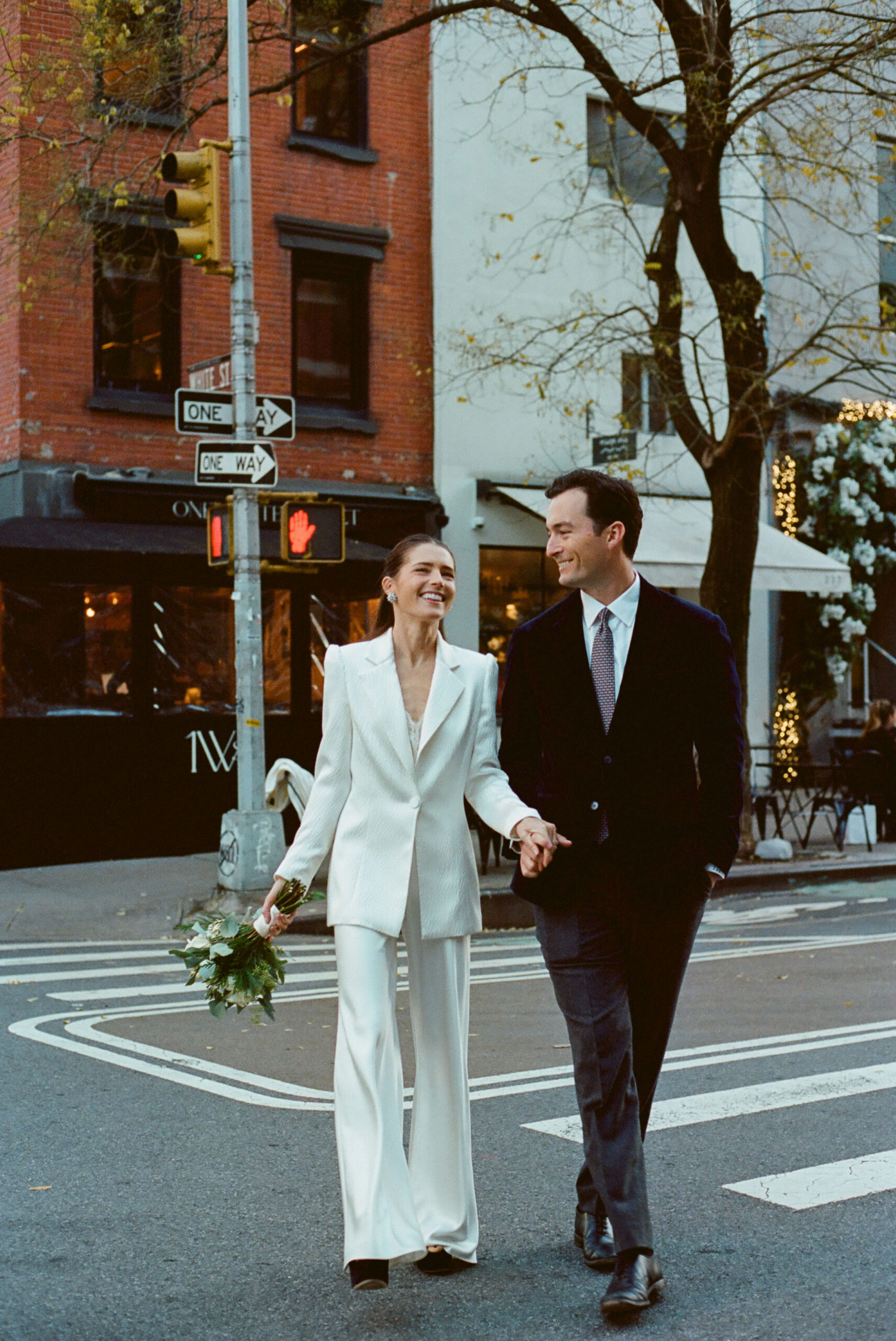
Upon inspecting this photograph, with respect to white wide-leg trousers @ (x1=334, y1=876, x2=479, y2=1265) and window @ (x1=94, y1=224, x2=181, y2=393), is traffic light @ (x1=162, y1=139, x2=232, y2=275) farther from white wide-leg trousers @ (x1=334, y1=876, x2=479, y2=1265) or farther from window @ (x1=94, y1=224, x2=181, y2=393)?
white wide-leg trousers @ (x1=334, y1=876, x2=479, y2=1265)

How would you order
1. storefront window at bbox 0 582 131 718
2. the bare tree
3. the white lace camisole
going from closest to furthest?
the white lace camisole
the bare tree
storefront window at bbox 0 582 131 718

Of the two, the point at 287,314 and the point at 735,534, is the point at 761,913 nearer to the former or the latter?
the point at 735,534

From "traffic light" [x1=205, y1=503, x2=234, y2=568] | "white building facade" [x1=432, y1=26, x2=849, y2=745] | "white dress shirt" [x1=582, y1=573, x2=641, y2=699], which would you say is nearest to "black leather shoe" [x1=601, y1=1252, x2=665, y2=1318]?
"white dress shirt" [x1=582, y1=573, x2=641, y2=699]

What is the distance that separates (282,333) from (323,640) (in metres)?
3.44

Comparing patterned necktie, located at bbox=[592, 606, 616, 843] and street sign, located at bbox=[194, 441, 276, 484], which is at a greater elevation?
street sign, located at bbox=[194, 441, 276, 484]

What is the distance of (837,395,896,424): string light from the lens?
76.2 feet

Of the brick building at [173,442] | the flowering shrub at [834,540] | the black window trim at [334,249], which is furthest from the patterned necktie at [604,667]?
the flowering shrub at [834,540]

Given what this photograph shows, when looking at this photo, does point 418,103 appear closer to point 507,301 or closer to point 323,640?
point 507,301

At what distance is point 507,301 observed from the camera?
19734 mm

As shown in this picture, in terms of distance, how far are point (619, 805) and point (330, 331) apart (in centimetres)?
1511

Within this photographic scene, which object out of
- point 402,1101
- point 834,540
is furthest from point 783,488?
point 402,1101

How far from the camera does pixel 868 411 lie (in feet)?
76.5

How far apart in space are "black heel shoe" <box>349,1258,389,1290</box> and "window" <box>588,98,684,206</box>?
1739 centimetres

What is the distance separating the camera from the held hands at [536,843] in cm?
416
